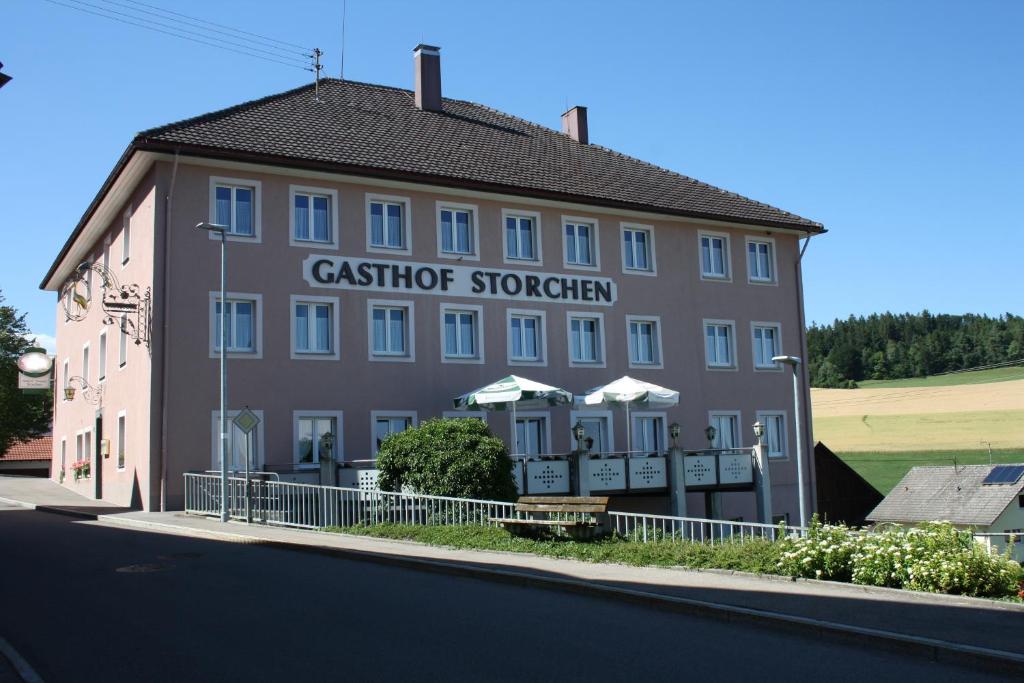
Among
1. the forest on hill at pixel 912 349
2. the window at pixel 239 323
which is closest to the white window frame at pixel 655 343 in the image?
the window at pixel 239 323

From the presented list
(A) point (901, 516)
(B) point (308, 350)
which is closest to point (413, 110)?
(B) point (308, 350)

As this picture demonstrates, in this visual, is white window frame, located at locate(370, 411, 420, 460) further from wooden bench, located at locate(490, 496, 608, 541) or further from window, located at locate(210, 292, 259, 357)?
wooden bench, located at locate(490, 496, 608, 541)

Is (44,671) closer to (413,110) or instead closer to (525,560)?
(525,560)

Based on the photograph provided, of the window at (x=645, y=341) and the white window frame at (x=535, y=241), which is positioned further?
the window at (x=645, y=341)

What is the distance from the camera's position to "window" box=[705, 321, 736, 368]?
34.3 m

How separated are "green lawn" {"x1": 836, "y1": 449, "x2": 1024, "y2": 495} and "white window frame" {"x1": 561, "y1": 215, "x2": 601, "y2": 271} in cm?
3178

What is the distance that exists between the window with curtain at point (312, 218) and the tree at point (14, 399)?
3188cm

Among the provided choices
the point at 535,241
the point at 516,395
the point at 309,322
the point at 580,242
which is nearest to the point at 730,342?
the point at 580,242

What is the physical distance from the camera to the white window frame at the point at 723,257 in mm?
34594

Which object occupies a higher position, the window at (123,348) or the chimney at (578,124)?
the chimney at (578,124)

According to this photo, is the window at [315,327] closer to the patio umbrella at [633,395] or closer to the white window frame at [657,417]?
the patio umbrella at [633,395]

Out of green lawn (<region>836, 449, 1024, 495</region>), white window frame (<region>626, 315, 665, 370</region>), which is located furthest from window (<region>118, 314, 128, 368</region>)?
green lawn (<region>836, 449, 1024, 495</region>)

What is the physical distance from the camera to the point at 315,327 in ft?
90.6

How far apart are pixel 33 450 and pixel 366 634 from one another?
57959 millimetres
